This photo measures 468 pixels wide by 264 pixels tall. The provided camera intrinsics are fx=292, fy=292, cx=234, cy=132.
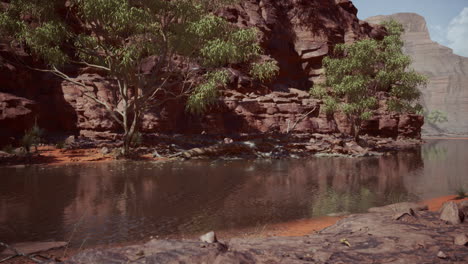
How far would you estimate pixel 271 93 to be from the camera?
93.8 ft

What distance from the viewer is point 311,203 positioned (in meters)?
7.93

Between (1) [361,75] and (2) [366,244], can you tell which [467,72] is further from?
(2) [366,244]

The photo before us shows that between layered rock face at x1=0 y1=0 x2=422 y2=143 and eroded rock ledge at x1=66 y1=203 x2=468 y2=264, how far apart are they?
20.2 metres

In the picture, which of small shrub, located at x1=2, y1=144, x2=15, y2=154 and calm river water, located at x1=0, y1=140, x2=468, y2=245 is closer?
calm river water, located at x1=0, y1=140, x2=468, y2=245

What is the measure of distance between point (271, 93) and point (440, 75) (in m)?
128

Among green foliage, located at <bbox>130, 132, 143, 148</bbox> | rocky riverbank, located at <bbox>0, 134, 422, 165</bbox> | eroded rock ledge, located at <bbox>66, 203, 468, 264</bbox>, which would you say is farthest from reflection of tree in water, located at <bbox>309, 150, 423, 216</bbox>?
green foliage, located at <bbox>130, 132, 143, 148</bbox>

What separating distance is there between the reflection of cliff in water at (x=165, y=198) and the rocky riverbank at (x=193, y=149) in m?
2.73

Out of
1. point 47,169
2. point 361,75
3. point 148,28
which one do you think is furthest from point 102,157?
point 361,75

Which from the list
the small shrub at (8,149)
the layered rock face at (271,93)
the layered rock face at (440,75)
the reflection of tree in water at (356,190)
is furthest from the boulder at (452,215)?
the layered rock face at (440,75)

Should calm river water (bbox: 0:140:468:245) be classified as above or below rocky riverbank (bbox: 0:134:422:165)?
below

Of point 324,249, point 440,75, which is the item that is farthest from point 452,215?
point 440,75

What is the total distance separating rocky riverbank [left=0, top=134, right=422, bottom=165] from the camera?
1580 cm

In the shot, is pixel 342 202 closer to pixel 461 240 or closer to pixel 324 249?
pixel 461 240

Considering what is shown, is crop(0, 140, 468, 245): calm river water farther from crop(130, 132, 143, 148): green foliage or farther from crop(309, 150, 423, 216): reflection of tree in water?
crop(130, 132, 143, 148): green foliage
